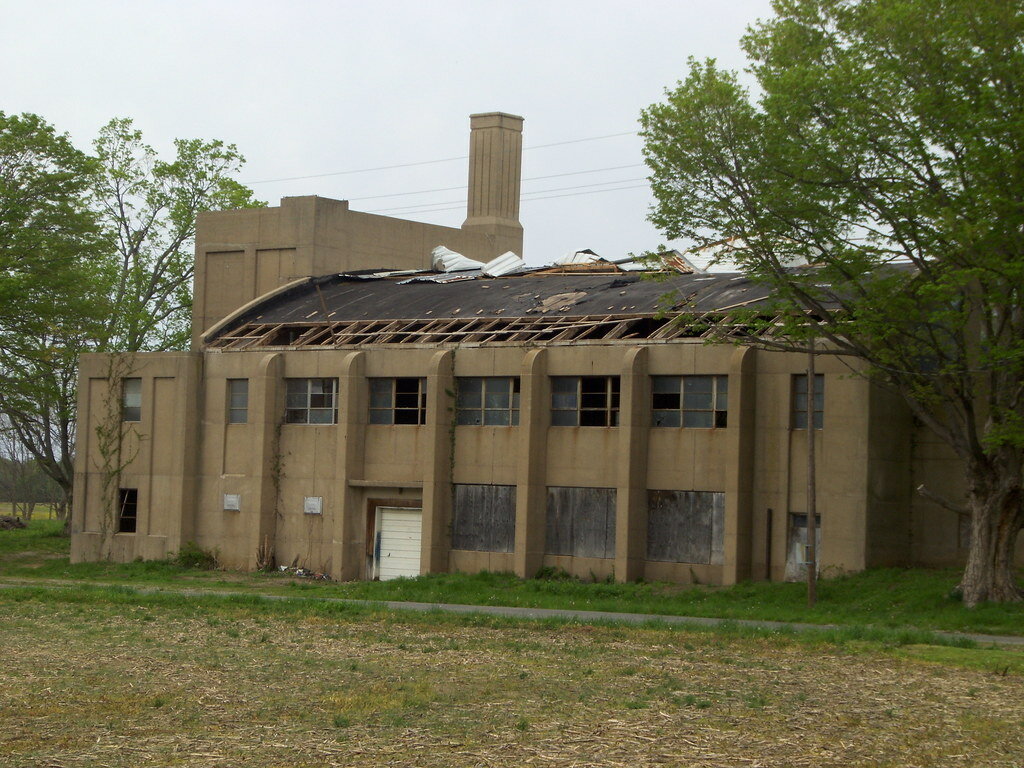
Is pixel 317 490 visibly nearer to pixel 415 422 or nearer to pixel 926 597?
pixel 415 422

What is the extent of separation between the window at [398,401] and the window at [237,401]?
482cm

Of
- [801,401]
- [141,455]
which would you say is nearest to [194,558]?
[141,455]

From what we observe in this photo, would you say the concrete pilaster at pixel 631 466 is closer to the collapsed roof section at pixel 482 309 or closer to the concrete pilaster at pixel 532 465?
the collapsed roof section at pixel 482 309

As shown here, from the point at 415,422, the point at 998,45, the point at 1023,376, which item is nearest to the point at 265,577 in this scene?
the point at 415,422

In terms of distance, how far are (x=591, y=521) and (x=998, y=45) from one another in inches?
650

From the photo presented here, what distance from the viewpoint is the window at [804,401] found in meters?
34.8

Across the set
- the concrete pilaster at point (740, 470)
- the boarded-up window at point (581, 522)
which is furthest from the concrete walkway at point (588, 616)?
the boarded-up window at point (581, 522)

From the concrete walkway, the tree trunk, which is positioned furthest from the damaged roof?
the concrete walkway

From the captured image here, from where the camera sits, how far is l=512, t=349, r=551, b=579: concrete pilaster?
38.1m

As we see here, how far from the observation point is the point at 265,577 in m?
41.6

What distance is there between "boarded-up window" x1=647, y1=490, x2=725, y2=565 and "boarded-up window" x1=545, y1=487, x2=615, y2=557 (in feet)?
3.72

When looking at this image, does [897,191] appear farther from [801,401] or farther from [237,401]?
[237,401]

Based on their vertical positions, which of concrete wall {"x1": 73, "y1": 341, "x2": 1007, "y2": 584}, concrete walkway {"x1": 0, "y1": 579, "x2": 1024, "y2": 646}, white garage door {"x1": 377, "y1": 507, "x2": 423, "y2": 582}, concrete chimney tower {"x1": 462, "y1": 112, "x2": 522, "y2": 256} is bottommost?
concrete walkway {"x1": 0, "y1": 579, "x2": 1024, "y2": 646}

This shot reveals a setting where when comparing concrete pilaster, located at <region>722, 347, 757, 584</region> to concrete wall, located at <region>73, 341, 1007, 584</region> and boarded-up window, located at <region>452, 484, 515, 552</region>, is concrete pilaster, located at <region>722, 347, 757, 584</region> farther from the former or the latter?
boarded-up window, located at <region>452, 484, 515, 552</region>
